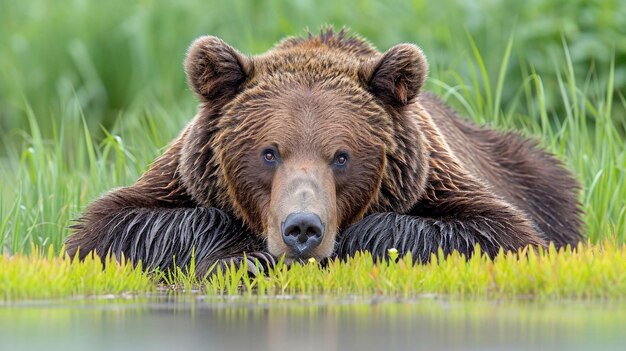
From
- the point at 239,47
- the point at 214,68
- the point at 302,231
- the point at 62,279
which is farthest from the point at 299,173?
the point at 239,47

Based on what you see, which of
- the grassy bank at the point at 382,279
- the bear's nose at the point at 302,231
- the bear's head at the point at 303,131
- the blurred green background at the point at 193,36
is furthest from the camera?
the blurred green background at the point at 193,36

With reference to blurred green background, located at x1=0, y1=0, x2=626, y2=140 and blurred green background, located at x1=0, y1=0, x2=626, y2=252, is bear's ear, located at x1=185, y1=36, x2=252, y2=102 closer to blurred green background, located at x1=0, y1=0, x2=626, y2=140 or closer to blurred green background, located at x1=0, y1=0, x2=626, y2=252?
blurred green background, located at x1=0, y1=0, x2=626, y2=252

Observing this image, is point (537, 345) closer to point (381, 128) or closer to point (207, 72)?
point (381, 128)

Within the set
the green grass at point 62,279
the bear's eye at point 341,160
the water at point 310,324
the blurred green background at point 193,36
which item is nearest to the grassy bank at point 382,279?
the green grass at point 62,279

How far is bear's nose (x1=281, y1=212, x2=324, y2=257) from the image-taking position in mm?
5422

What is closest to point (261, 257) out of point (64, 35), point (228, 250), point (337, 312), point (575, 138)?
point (228, 250)

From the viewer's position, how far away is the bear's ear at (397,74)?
628 cm

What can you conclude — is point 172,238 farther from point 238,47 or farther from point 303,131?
point 238,47

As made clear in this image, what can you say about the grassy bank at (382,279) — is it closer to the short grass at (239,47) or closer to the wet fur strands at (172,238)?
the wet fur strands at (172,238)

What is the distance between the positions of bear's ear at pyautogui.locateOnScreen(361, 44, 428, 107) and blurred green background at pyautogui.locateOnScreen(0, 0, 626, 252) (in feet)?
8.18

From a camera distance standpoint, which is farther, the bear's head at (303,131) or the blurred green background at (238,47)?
the blurred green background at (238,47)

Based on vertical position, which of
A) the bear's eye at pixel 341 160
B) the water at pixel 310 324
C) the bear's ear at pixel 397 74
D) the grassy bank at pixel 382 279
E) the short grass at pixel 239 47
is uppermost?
the short grass at pixel 239 47

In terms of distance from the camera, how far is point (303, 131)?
6012 mm

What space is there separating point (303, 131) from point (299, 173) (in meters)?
0.31
